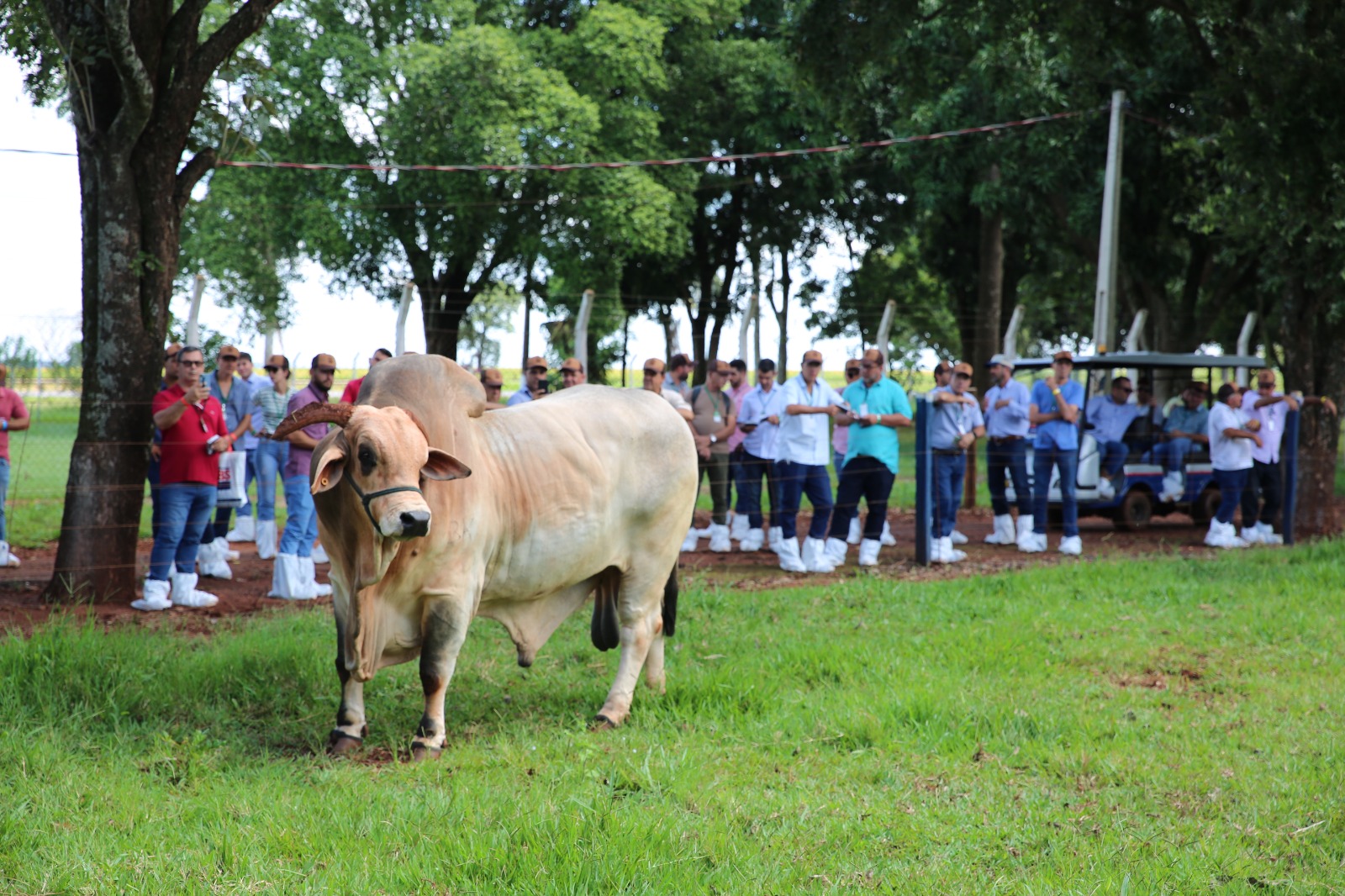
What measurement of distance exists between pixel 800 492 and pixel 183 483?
18.0 ft

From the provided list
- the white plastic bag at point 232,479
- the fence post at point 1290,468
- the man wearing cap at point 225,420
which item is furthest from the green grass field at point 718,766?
the fence post at point 1290,468

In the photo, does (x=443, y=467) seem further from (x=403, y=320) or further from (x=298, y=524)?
(x=403, y=320)

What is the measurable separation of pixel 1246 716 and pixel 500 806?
4.01 metres

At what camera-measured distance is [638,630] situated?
6789mm

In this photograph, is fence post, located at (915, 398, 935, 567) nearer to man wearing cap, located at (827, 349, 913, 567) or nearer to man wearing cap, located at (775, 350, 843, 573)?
man wearing cap, located at (827, 349, 913, 567)

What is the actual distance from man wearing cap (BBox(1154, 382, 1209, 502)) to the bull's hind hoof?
36.9 ft

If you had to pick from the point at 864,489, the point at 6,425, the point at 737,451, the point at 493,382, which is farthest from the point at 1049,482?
the point at 6,425

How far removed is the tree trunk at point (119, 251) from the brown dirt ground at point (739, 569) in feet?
1.68

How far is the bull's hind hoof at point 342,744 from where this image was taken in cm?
576

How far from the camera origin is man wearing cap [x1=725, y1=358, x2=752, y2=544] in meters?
12.8

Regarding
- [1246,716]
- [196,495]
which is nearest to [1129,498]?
[1246,716]

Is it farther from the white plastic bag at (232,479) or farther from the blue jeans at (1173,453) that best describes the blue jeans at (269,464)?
the blue jeans at (1173,453)

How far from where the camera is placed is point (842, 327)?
32250 millimetres

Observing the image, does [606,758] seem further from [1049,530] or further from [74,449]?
[1049,530]
